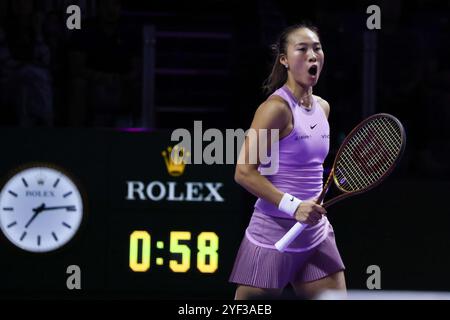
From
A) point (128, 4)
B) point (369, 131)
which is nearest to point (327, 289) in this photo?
point (369, 131)

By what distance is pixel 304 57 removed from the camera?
4637mm

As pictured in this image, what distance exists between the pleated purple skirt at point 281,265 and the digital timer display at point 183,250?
87.1 inches

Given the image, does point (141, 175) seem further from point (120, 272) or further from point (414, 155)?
point (414, 155)

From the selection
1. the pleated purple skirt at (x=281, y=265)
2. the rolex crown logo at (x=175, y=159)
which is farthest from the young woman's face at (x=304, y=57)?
the rolex crown logo at (x=175, y=159)

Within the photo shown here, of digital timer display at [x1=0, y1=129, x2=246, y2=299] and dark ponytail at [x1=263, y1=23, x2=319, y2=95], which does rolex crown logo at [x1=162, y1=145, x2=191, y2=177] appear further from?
dark ponytail at [x1=263, y1=23, x2=319, y2=95]

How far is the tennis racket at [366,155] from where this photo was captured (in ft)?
15.2

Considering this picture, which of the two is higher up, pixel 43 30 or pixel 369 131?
pixel 43 30

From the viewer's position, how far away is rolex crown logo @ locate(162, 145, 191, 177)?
679 cm

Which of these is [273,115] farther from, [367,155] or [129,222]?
[129,222]

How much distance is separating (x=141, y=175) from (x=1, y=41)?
153cm

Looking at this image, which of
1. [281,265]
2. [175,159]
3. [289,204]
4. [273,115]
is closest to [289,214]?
[289,204]

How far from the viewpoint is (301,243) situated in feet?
14.9

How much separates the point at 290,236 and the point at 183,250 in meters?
2.42

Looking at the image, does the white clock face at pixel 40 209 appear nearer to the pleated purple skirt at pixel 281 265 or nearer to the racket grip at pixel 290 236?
the pleated purple skirt at pixel 281 265
